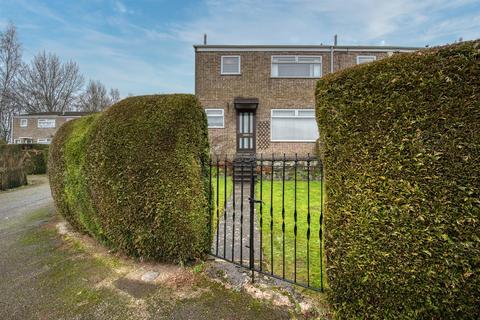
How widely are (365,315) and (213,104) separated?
39.4 feet

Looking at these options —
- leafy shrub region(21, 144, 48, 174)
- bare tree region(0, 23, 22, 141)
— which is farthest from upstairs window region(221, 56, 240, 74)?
bare tree region(0, 23, 22, 141)

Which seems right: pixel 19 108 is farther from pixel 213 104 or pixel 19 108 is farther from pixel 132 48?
pixel 213 104

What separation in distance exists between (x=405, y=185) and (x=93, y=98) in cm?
4289

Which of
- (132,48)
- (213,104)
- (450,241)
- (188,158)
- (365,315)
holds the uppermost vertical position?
(132,48)

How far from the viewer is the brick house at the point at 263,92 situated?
12758 mm

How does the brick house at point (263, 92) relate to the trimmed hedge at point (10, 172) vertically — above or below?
above

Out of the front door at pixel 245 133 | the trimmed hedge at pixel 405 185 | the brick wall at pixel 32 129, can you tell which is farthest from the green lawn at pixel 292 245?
the brick wall at pixel 32 129

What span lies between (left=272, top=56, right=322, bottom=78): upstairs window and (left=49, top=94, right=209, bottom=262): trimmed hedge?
1108 cm

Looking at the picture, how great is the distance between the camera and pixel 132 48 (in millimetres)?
16156

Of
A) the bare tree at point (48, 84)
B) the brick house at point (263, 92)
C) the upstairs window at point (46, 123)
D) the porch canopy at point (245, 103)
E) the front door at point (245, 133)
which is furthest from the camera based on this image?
the upstairs window at point (46, 123)

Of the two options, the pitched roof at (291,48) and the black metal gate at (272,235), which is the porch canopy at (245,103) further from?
the black metal gate at (272,235)

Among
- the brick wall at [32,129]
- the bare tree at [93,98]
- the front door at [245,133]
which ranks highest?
the bare tree at [93,98]

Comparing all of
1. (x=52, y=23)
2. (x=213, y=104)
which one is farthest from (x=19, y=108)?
(x=213, y=104)

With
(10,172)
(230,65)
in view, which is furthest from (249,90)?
(10,172)
